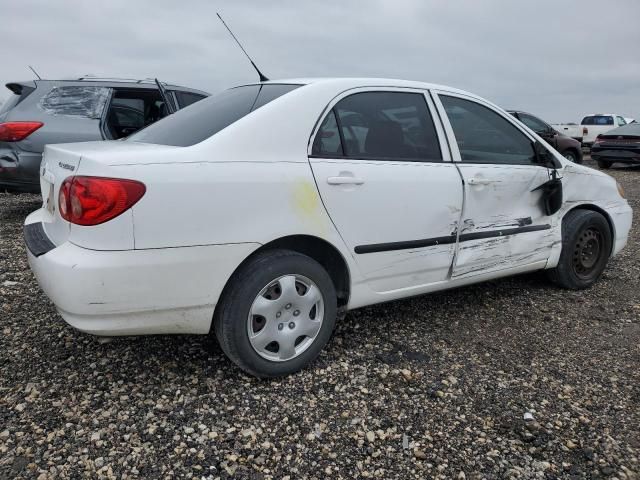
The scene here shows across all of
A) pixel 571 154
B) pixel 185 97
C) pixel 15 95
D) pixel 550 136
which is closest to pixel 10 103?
pixel 15 95

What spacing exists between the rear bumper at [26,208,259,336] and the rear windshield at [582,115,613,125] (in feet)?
79.6

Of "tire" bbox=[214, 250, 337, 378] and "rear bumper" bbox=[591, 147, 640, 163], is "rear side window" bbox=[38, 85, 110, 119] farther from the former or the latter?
"rear bumper" bbox=[591, 147, 640, 163]

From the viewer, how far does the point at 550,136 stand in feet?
46.1

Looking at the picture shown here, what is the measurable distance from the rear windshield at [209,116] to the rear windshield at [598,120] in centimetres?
2348

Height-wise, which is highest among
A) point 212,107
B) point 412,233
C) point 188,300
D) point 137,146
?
point 212,107

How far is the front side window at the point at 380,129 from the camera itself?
272 cm

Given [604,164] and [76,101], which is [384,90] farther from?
[604,164]

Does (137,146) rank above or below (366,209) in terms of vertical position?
above

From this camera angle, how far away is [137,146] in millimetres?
2506

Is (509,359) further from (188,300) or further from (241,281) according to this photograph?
(188,300)

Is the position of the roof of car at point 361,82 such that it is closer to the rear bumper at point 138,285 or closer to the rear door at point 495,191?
the rear door at point 495,191

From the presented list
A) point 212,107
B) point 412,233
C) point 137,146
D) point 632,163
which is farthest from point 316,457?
point 632,163

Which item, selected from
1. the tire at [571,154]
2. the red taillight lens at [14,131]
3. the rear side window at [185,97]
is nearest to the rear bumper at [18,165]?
the red taillight lens at [14,131]

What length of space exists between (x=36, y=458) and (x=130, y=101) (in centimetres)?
497
